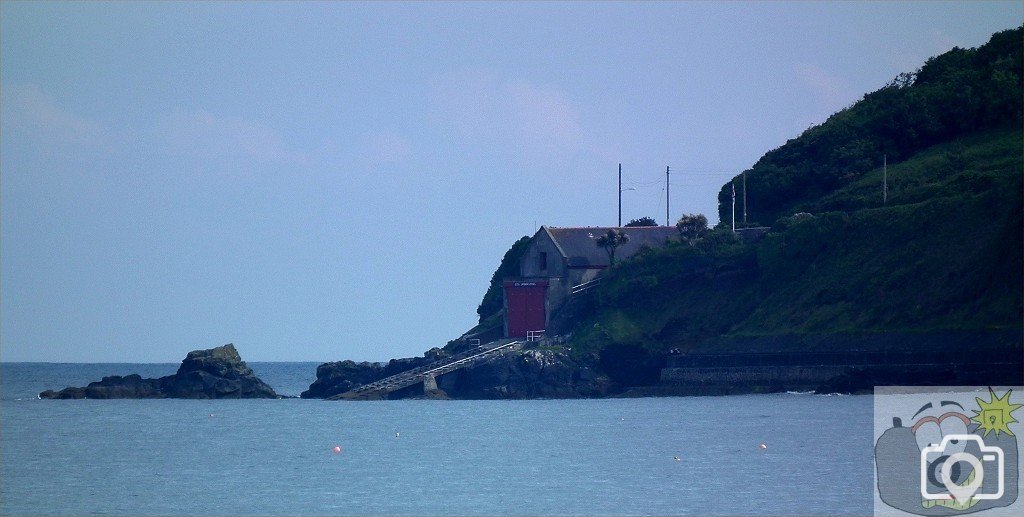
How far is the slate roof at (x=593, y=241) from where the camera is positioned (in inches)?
4050

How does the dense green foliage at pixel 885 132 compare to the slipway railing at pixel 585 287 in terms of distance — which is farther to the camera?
the dense green foliage at pixel 885 132

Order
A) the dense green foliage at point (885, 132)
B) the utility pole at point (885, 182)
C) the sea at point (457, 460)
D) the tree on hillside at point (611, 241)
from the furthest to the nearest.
→ the dense green foliage at point (885, 132) < the utility pole at point (885, 182) < the tree on hillside at point (611, 241) < the sea at point (457, 460)

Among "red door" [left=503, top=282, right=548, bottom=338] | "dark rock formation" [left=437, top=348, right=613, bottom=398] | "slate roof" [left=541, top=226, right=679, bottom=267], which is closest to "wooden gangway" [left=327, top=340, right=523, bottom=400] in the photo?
"dark rock formation" [left=437, top=348, right=613, bottom=398]

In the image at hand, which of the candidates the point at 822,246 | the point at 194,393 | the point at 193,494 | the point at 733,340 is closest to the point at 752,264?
the point at 822,246

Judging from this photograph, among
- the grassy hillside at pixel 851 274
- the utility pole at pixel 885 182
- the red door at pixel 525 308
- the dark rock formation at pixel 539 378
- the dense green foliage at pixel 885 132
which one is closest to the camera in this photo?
the grassy hillside at pixel 851 274

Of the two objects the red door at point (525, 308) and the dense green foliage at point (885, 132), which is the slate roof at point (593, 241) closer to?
the red door at point (525, 308)

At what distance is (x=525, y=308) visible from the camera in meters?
99.7

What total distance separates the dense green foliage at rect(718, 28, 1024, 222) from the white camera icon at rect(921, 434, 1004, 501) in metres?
65.8

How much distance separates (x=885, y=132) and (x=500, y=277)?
33284 mm

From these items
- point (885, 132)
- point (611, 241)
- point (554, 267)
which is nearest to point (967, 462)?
point (611, 241)

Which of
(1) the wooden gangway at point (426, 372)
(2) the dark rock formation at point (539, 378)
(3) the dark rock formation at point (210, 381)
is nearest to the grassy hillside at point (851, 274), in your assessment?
(2) the dark rock formation at point (539, 378)

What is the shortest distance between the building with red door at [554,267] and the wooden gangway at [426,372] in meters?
5.15

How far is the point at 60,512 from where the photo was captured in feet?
131

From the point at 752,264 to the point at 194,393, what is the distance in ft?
127
